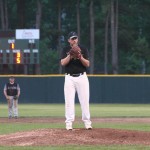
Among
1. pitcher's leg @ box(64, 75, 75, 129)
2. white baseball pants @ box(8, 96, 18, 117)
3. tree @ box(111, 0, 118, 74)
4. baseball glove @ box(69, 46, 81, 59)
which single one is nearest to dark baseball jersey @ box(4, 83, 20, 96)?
white baseball pants @ box(8, 96, 18, 117)

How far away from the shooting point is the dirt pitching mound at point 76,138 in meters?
11.2

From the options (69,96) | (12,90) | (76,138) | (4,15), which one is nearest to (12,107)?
(12,90)

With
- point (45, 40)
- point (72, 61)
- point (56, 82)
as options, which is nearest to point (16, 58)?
point (56, 82)

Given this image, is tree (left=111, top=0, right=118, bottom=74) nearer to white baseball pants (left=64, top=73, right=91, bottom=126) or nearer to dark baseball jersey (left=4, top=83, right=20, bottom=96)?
dark baseball jersey (left=4, top=83, right=20, bottom=96)

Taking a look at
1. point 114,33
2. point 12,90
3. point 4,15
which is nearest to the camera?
point 12,90

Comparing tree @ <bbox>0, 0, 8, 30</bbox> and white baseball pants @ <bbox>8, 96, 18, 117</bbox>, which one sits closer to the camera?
white baseball pants @ <bbox>8, 96, 18, 117</bbox>

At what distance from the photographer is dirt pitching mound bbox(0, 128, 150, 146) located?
1116 cm

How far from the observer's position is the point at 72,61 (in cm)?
1206

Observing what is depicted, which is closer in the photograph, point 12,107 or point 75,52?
point 75,52

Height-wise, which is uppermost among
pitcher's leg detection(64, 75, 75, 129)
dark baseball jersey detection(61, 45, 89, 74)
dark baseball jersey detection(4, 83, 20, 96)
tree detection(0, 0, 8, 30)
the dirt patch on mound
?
tree detection(0, 0, 8, 30)

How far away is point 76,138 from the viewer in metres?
11.3

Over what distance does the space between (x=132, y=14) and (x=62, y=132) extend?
48.0 metres

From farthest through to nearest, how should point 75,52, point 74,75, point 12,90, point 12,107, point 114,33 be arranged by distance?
point 114,33, point 12,90, point 12,107, point 74,75, point 75,52

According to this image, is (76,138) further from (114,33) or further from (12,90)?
(114,33)
